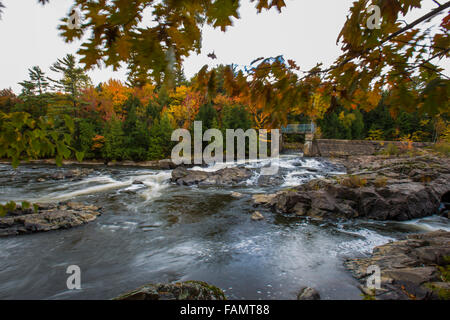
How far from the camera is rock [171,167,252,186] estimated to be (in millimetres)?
13374

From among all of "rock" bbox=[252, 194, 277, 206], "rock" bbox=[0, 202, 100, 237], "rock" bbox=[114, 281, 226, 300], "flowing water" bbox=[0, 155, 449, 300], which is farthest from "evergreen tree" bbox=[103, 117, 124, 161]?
"rock" bbox=[114, 281, 226, 300]

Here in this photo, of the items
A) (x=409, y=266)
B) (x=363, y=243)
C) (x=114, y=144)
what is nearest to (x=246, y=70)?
(x=409, y=266)

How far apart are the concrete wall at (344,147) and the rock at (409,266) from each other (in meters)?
20.7

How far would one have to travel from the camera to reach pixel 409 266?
12.2ft

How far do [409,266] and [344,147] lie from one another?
23.3 m

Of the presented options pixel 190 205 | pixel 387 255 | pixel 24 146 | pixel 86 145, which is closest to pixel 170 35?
pixel 24 146

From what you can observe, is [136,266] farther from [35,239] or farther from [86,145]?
[86,145]

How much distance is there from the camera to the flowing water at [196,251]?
3943mm

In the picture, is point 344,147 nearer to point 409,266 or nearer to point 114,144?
point 409,266

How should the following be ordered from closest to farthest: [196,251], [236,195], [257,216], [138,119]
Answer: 1. [196,251]
2. [257,216]
3. [236,195]
4. [138,119]

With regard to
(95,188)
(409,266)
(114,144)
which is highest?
(114,144)

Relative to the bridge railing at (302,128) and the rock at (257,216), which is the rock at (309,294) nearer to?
the rock at (257,216)

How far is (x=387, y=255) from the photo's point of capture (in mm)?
4289

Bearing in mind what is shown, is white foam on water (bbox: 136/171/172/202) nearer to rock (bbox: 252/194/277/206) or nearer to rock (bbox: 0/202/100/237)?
rock (bbox: 0/202/100/237)
